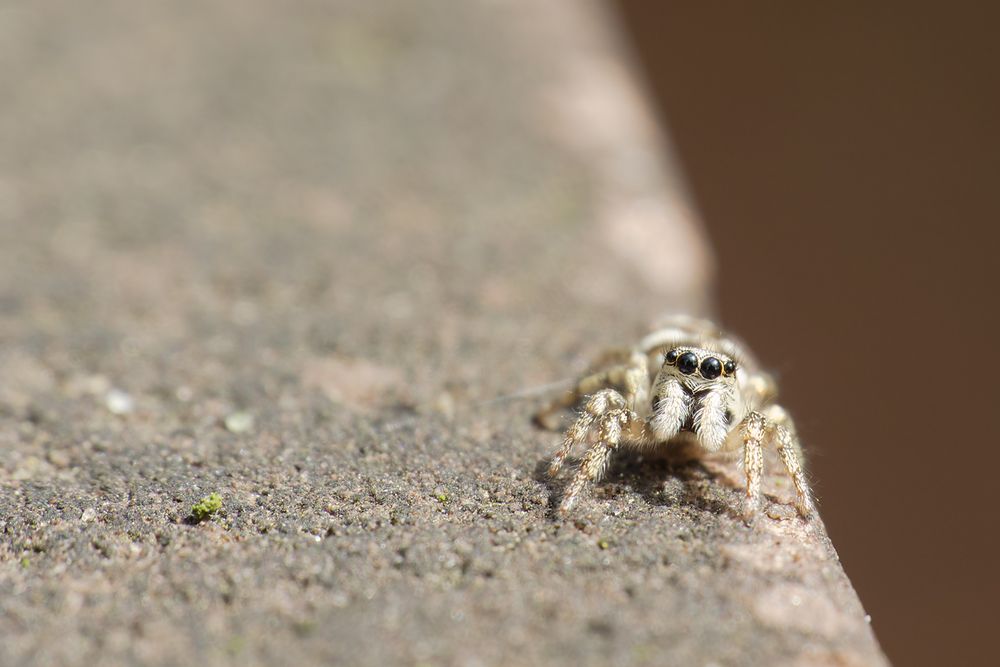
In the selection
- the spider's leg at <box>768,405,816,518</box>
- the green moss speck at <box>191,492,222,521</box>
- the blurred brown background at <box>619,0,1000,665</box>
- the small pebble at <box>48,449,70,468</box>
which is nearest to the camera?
the green moss speck at <box>191,492,222,521</box>

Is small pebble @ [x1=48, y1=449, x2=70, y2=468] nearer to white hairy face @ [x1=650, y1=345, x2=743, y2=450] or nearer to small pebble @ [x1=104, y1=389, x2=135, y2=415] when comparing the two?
small pebble @ [x1=104, y1=389, x2=135, y2=415]

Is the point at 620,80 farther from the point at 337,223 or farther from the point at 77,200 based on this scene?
the point at 77,200

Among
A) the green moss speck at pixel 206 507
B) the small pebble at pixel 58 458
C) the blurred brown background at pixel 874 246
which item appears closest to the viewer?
the green moss speck at pixel 206 507

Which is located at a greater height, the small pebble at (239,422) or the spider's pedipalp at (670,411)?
the spider's pedipalp at (670,411)

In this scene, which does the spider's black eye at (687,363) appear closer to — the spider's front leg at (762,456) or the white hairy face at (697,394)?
the white hairy face at (697,394)

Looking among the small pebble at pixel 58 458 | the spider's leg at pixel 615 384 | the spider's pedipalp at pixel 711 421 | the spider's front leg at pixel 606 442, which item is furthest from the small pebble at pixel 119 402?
the spider's pedipalp at pixel 711 421

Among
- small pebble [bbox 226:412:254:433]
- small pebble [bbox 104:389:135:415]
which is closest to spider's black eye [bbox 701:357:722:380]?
small pebble [bbox 226:412:254:433]

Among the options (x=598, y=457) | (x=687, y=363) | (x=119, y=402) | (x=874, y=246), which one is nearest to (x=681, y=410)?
(x=687, y=363)
